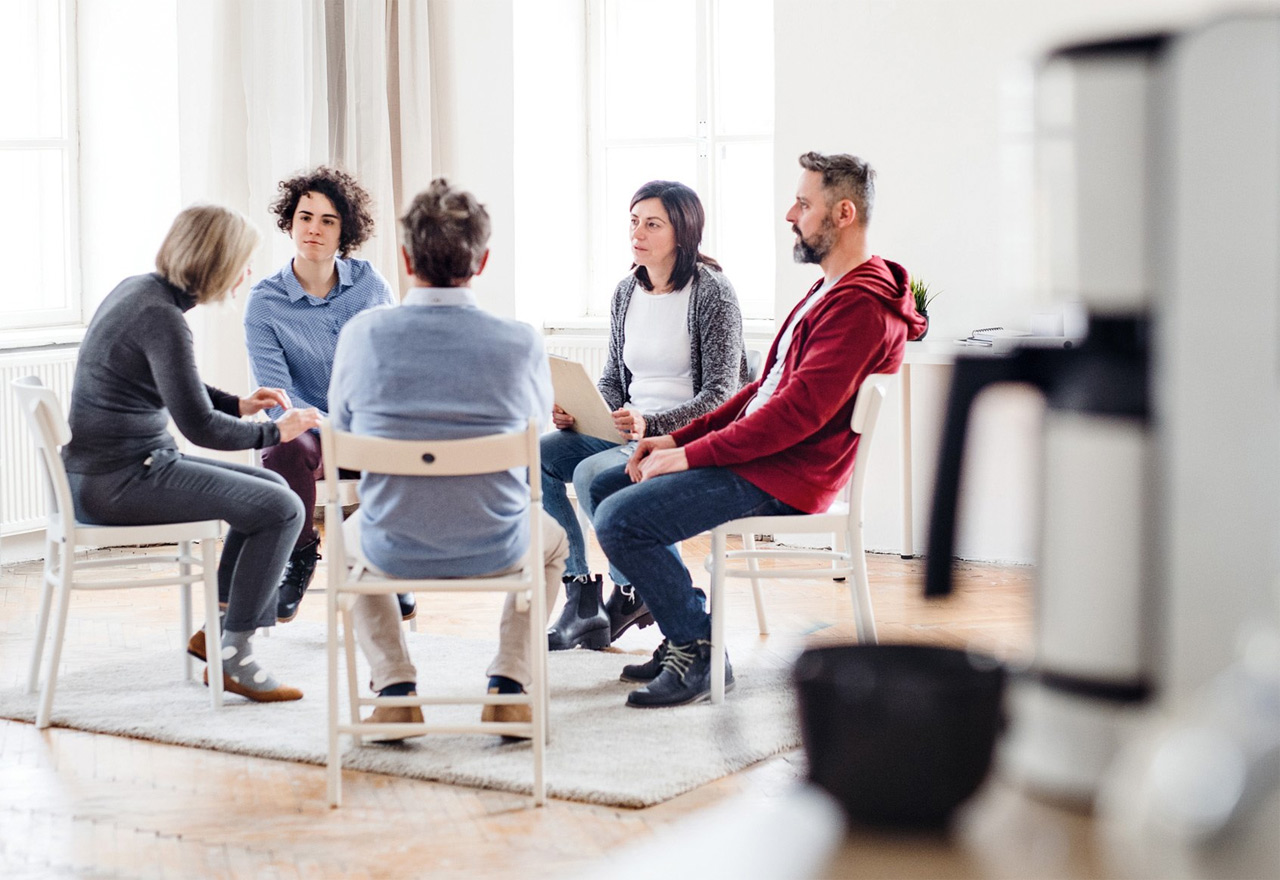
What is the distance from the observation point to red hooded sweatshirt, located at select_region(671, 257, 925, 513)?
3.12m

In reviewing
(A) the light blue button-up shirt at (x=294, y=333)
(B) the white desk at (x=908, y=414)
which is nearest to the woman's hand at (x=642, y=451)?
(A) the light blue button-up shirt at (x=294, y=333)

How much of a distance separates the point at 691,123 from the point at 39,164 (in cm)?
272

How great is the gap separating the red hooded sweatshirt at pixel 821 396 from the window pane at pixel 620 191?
129 inches

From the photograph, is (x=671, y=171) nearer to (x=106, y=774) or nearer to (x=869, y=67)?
(x=869, y=67)

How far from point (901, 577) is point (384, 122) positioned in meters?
2.72

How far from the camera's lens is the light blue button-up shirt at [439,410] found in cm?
273

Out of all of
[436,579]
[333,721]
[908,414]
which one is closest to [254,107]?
[908,414]

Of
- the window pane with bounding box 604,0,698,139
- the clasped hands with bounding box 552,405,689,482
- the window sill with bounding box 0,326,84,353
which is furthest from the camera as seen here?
the window pane with bounding box 604,0,698,139

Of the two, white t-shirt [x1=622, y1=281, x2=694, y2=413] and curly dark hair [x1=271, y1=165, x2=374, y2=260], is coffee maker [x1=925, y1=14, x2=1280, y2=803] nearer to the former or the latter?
white t-shirt [x1=622, y1=281, x2=694, y2=413]

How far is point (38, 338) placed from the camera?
5.32 metres

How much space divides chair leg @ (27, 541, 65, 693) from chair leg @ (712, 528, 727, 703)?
1485mm

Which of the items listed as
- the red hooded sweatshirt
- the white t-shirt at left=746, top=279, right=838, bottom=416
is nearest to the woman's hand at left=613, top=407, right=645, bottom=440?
the white t-shirt at left=746, top=279, right=838, bottom=416

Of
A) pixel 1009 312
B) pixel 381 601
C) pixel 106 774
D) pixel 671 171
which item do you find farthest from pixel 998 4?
pixel 1009 312

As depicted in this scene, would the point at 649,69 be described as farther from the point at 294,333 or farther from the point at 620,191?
the point at 294,333
